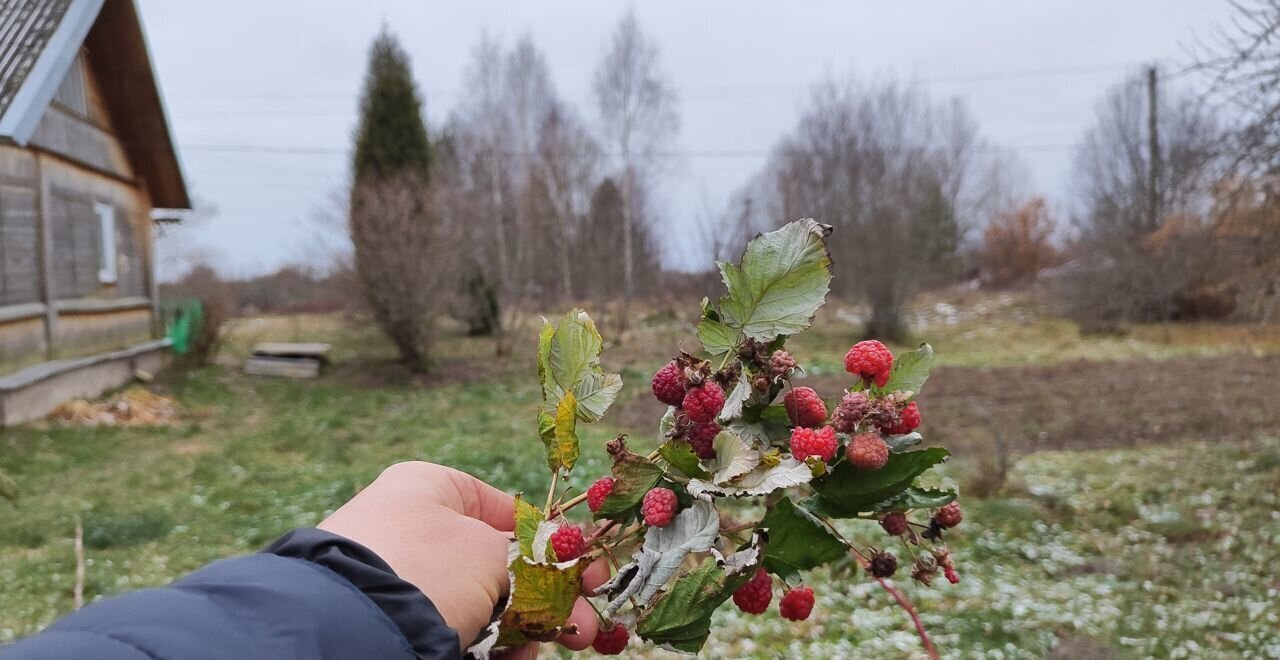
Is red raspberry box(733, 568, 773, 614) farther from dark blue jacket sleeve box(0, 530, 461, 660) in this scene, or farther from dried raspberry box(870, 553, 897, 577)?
dark blue jacket sleeve box(0, 530, 461, 660)

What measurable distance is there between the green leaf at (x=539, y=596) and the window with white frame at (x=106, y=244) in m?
13.2

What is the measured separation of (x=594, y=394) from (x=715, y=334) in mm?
208

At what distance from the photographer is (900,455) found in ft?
3.21

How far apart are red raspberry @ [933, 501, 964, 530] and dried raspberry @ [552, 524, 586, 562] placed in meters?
0.50

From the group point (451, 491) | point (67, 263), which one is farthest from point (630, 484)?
point (67, 263)

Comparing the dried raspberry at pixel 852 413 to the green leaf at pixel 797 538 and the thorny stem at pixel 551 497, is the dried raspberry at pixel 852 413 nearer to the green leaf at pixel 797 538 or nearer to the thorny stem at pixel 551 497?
the green leaf at pixel 797 538

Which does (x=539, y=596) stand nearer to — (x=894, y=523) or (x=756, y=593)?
(x=756, y=593)

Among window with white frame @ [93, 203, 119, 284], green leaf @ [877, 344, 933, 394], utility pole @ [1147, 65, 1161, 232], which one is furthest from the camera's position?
utility pole @ [1147, 65, 1161, 232]

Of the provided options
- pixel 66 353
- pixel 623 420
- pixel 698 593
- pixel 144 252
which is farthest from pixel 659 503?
pixel 144 252

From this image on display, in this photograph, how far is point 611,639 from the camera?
110 centimetres

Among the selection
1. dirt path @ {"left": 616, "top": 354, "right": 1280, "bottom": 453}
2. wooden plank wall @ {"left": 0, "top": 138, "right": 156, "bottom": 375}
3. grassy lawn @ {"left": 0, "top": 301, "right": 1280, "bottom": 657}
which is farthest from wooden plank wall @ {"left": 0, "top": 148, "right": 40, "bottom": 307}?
dirt path @ {"left": 616, "top": 354, "right": 1280, "bottom": 453}

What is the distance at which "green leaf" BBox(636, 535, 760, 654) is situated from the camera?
3.18 feet

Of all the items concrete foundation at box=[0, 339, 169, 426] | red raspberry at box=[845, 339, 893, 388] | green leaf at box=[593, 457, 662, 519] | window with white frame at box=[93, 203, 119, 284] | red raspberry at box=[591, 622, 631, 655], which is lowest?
concrete foundation at box=[0, 339, 169, 426]

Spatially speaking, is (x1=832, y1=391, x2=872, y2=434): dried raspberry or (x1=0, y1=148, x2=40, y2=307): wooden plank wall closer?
(x1=832, y1=391, x2=872, y2=434): dried raspberry
